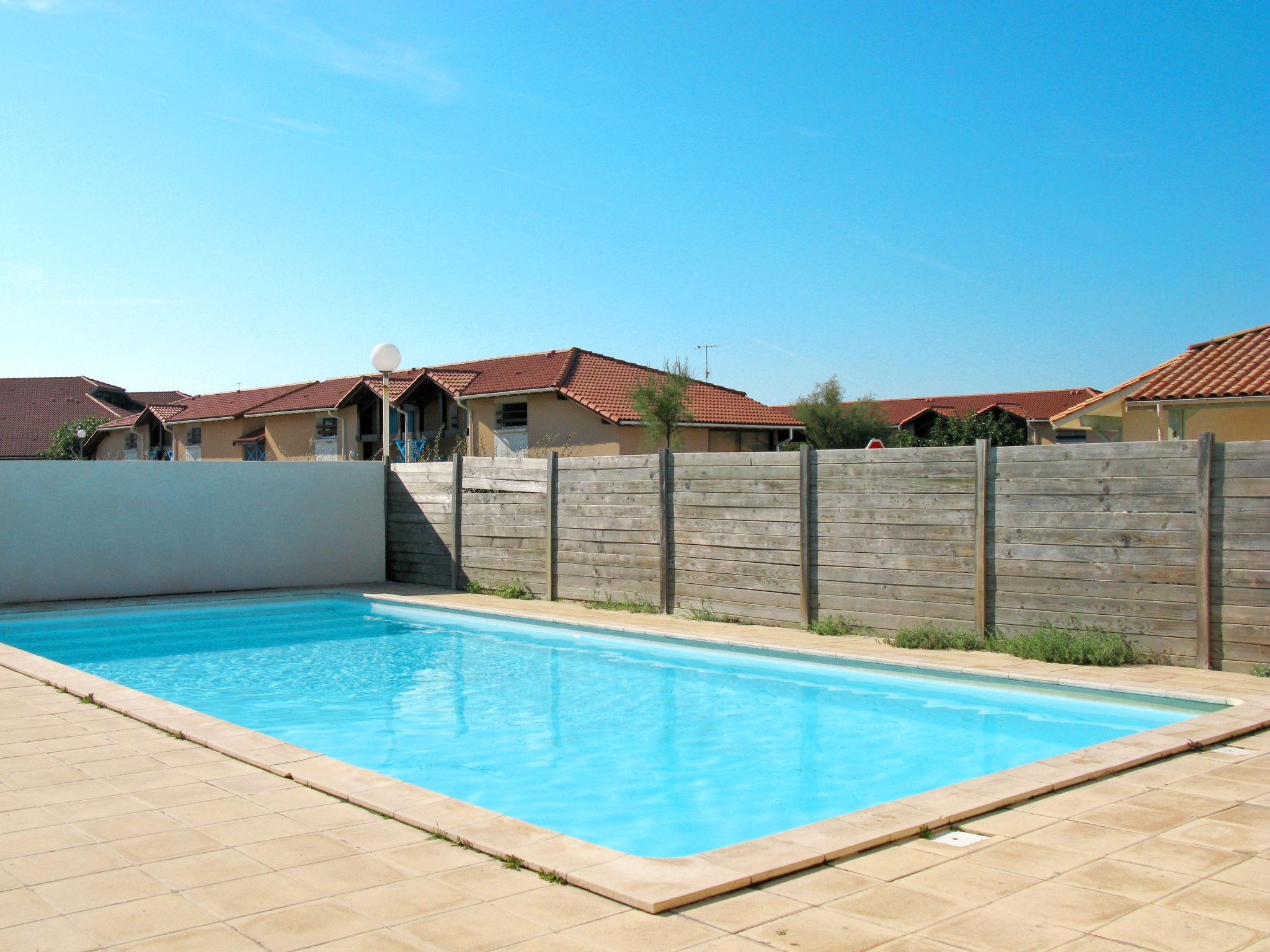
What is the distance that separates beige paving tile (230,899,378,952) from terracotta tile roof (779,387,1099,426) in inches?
1992

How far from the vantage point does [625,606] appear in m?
13.2

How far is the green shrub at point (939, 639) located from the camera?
32.2 ft

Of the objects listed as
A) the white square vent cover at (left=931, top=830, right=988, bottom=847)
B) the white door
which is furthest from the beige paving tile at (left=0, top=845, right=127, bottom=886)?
the white door

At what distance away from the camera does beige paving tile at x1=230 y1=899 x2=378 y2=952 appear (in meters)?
3.36

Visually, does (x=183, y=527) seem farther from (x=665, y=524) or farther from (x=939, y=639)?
(x=939, y=639)

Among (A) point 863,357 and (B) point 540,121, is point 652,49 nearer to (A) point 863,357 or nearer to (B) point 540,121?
(B) point 540,121

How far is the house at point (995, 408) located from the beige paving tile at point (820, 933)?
43199 millimetres

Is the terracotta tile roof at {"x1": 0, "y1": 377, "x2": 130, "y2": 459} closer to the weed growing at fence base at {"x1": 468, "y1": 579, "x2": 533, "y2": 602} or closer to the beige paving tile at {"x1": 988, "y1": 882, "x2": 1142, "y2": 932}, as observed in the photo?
the weed growing at fence base at {"x1": 468, "y1": 579, "x2": 533, "y2": 602}

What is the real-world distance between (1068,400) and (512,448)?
3628 cm

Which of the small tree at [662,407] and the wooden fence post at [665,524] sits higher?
the small tree at [662,407]

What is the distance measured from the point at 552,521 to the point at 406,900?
10583 mm

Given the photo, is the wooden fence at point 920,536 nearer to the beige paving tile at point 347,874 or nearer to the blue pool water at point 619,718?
the blue pool water at point 619,718

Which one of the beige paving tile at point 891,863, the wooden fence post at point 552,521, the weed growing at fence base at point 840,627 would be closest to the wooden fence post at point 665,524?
the wooden fence post at point 552,521

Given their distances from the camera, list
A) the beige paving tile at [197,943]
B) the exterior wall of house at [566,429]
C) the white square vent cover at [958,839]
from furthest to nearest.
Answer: the exterior wall of house at [566,429]
the white square vent cover at [958,839]
the beige paving tile at [197,943]
